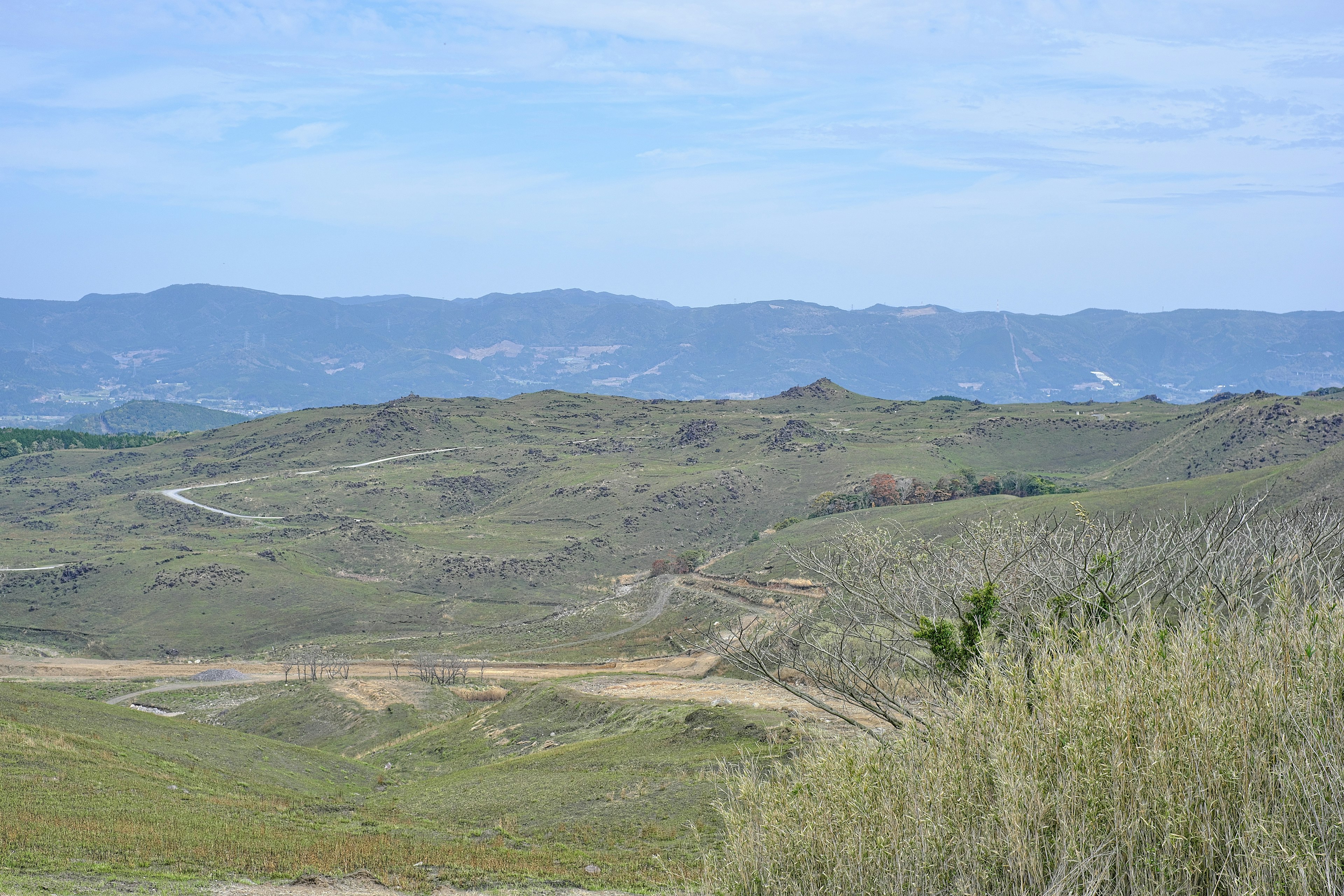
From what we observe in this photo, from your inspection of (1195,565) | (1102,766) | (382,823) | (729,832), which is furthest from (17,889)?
(1195,565)

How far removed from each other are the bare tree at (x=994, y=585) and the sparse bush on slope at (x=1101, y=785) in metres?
5.16

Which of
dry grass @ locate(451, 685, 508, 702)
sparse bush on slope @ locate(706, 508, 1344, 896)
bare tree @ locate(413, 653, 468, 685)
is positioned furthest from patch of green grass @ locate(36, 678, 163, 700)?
sparse bush on slope @ locate(706, 508, 1344, 896)

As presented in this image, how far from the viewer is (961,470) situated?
161500mm

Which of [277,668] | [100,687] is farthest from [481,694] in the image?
[100,687]

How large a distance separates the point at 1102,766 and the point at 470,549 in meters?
136

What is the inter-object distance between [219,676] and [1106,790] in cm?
7944

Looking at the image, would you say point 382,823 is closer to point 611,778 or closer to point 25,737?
point 611,778

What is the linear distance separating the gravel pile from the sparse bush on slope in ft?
235

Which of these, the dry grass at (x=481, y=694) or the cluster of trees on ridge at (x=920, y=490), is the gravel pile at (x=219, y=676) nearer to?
the dry grass at (x=481, y=694)

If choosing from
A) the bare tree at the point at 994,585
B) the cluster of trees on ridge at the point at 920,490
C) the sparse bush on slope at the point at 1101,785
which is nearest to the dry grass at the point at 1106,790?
the sparse bush on slope at the point at 1101,785

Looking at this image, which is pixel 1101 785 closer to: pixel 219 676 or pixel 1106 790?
pixel 1106 790

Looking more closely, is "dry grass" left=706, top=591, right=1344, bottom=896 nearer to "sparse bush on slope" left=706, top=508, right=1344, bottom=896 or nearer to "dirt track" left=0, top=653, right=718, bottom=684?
"sparse bush on slope" left=706, top=508, right=1344, bottom=896

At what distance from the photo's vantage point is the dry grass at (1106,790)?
508 inches

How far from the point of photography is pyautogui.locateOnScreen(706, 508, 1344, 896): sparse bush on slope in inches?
508
